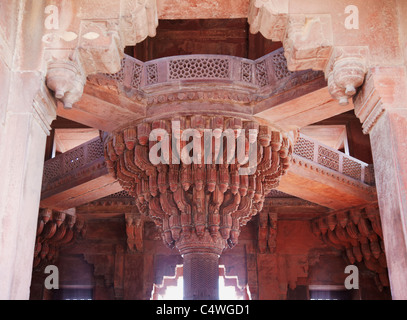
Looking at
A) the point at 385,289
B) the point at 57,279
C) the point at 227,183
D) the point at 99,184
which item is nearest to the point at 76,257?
the point at 57,279

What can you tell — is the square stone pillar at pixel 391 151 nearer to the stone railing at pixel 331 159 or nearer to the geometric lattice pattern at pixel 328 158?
the stone railing at pixel 331 159

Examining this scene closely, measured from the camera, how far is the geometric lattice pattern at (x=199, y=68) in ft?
24.0

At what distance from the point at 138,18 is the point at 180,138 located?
113 inches

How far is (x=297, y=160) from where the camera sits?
8.64 meters

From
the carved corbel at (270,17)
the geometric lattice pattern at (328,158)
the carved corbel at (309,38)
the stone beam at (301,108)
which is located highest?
the geometric lattice pattern at (328,158)

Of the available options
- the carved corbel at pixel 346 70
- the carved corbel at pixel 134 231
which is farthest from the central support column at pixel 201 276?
the carved corbel at pixel 346 70

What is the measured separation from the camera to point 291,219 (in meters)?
11.2

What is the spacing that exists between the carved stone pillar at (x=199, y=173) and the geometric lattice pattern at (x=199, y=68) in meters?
0.57

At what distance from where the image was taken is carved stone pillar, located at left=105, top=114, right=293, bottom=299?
23.9 ft

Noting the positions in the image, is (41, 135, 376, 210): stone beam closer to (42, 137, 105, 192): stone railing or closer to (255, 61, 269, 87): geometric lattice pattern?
(42, 137, 105, 192): stone railing

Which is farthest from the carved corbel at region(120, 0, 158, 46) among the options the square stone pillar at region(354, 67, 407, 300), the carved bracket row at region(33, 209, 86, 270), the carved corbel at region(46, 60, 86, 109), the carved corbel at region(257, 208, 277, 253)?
the carved corbel at region(257, 208, 277, 253)

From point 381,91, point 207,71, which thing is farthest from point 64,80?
point 207,71

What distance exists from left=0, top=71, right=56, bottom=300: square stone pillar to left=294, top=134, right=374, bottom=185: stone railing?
5.27 metres

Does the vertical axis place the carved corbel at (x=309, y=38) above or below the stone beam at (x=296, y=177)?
below
